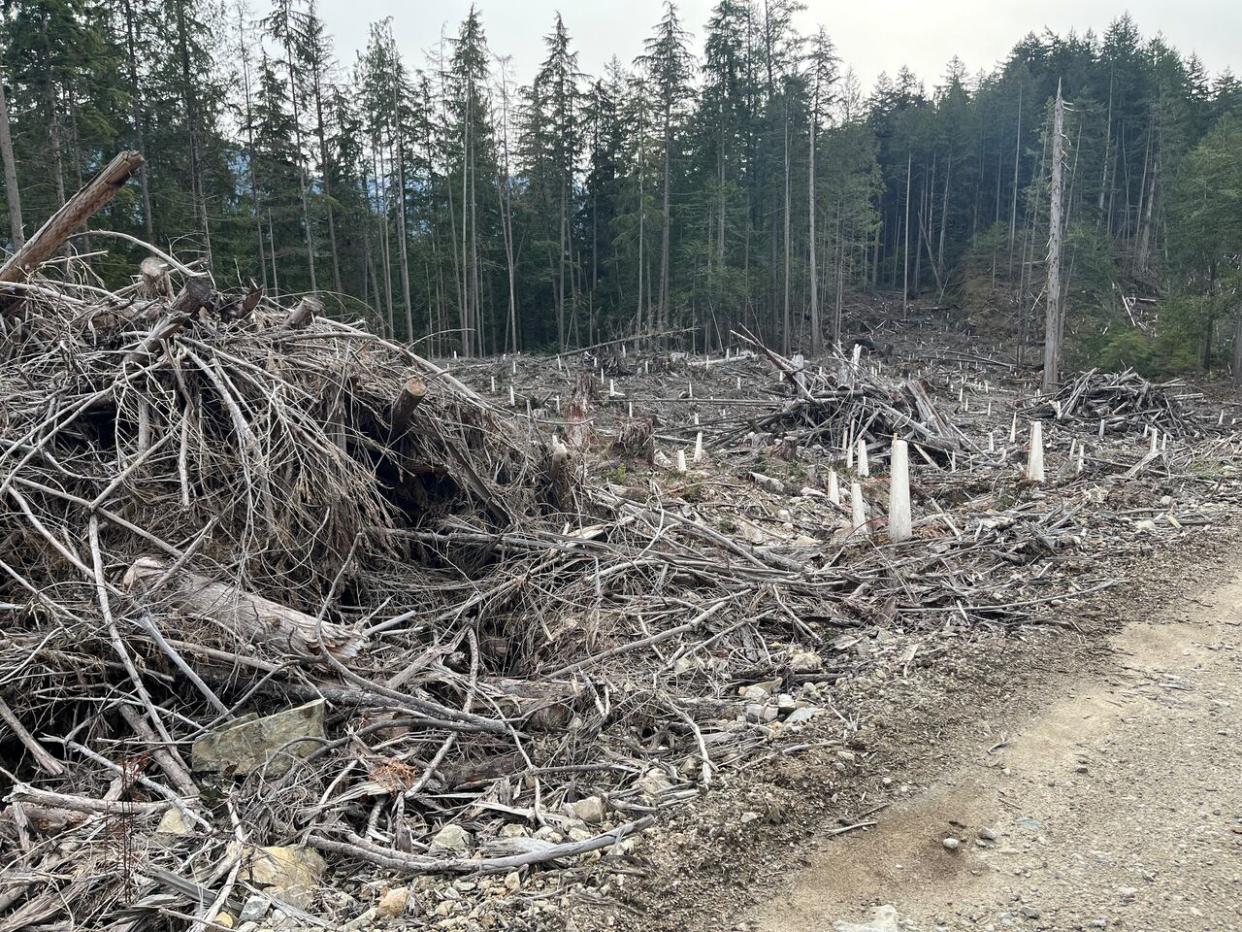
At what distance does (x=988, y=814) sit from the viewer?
327 centimetres

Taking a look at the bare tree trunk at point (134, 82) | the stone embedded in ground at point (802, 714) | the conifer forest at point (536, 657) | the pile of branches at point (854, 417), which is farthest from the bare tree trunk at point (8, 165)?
the stone embedded in ground at point (802, 714)

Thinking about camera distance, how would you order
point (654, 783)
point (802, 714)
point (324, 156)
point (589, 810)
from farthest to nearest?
point (324, 156) → point (802, 714) → point (654, 783) → point (589, 810)

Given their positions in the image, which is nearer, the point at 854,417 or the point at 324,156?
the point at 854,417

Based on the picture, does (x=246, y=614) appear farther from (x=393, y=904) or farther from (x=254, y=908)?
(x=393, y=904)

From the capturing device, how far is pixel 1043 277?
148 feet

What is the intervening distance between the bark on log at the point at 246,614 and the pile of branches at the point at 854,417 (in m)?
9.58

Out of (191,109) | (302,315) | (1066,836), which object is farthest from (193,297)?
(191,109)

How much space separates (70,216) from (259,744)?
4.36 m

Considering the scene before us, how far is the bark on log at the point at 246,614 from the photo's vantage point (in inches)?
156

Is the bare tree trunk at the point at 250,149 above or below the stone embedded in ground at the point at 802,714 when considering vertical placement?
above

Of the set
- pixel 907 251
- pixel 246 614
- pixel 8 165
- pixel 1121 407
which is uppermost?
pixel 907 251

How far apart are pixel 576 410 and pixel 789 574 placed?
879 centimetres

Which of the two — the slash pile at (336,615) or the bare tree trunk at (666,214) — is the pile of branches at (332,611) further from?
the bare tree trunk at (666,214)

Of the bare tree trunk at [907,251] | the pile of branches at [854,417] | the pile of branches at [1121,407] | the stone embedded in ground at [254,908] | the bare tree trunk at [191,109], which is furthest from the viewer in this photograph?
the bare tree trunk at [907,251]
